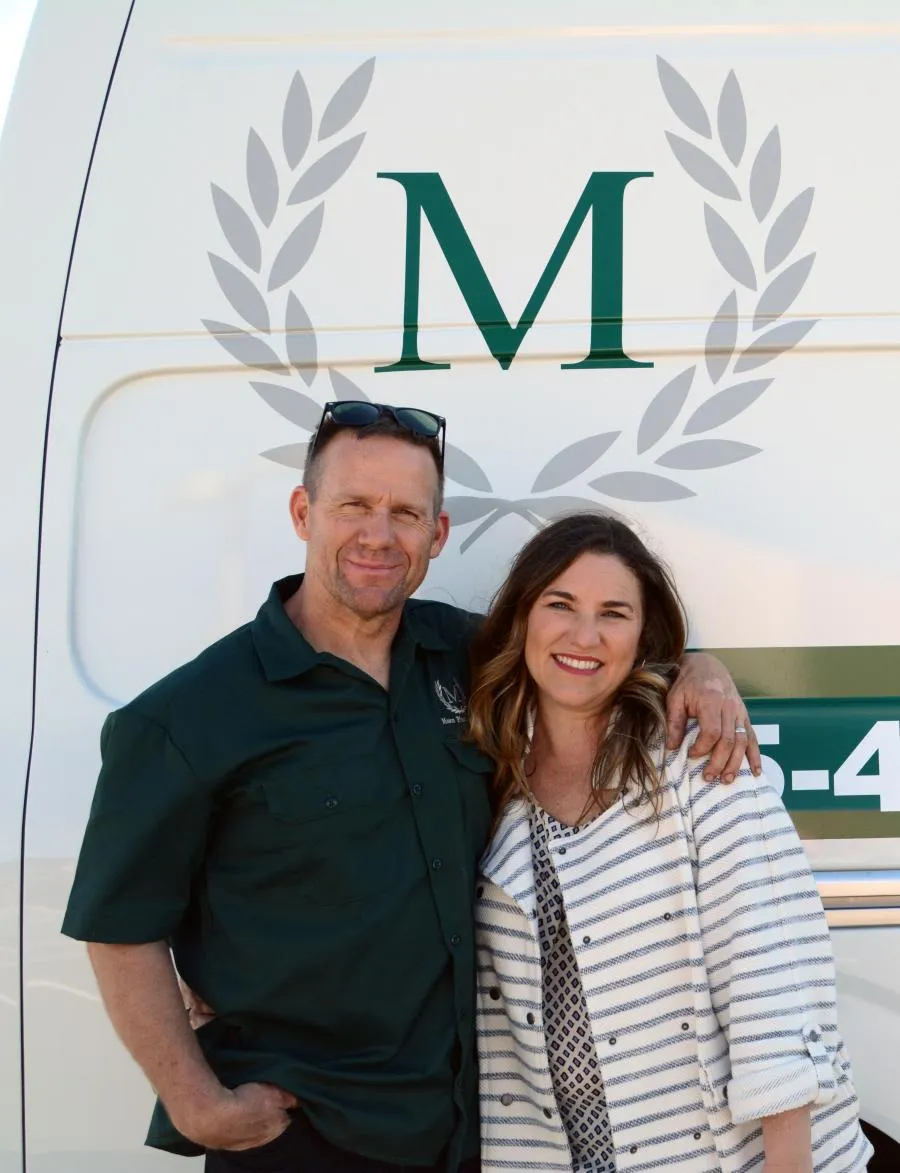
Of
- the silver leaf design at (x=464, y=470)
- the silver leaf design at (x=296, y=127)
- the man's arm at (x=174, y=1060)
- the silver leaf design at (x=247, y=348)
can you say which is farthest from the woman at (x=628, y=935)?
the silver leaf design at (x=296, y=127)

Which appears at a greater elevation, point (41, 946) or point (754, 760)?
point (754, 760)

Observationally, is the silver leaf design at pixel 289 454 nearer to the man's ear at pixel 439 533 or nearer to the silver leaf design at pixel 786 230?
the man's ear at pixel 439 533

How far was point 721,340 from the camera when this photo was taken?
1959mm

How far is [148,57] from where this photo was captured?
2.04 meters

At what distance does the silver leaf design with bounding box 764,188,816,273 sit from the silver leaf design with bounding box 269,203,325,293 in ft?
2.67

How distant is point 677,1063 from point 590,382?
1.12m

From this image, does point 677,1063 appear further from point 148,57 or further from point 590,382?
point 148,57

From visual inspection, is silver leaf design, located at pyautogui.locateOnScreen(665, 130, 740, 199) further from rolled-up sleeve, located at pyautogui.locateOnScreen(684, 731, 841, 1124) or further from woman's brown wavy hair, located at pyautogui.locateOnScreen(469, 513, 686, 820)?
rolled-up sleeve, located at pyautogui.locateOnScreen(684, 731, 841, 1124)

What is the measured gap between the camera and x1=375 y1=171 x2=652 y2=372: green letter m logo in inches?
77.7

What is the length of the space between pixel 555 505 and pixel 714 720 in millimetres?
524

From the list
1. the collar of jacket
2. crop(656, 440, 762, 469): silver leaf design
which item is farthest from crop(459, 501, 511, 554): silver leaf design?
the collar of jacket

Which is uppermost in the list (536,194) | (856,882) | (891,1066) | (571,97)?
(571,97)

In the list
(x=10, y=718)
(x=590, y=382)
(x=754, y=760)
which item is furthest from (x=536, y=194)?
(x=10, y=718)

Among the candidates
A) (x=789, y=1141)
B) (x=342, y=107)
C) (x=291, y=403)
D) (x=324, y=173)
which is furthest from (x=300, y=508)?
(x=789, y=1141)
